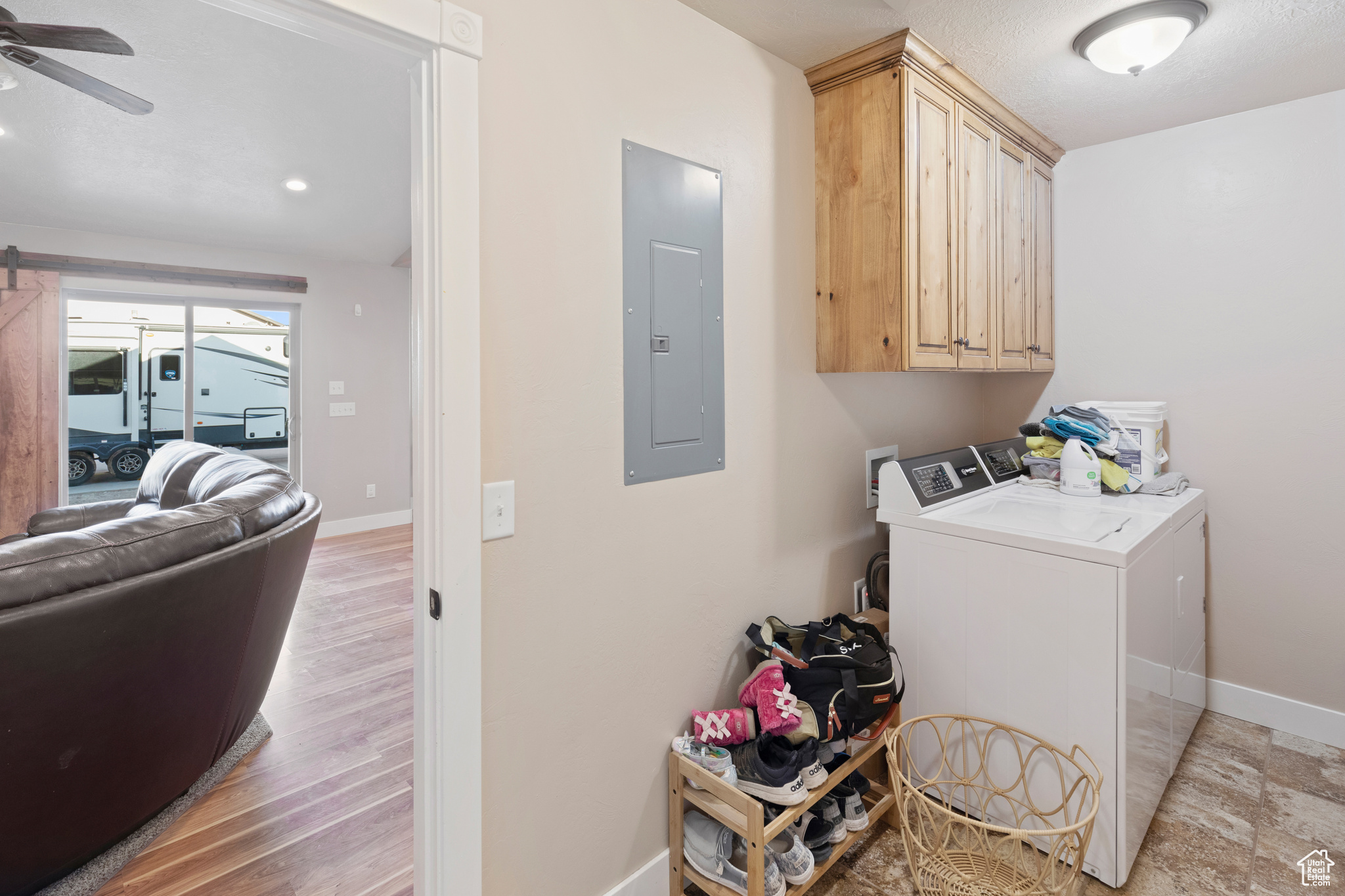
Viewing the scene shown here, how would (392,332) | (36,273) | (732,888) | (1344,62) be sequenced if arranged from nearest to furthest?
1. (732,888)
2. (1344,62)
3. (36,273)
4. (392,332)

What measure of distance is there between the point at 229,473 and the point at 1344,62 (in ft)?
13.6

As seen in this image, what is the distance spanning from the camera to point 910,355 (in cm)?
176

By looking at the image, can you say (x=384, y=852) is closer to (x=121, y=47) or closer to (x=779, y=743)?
(x=779, y=743)

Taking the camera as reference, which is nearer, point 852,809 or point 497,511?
point 497,511

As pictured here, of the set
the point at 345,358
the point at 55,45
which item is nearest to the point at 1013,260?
the point at 55,45

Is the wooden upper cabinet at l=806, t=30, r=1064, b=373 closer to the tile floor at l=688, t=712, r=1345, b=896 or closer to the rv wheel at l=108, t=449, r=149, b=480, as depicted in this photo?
the tile floor at l=688, t=712, r=1345, b=896

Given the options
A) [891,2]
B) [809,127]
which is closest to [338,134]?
[809,127]

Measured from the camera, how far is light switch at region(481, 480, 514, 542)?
120 centimetres

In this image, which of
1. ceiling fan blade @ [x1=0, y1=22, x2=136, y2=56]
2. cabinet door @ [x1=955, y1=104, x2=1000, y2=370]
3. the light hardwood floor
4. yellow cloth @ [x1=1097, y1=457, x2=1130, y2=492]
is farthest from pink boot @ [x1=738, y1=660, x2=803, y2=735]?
ceiling fan blade @ [x1=0, y1=22, x2=136, y2=56]

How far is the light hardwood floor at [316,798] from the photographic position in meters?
1.64

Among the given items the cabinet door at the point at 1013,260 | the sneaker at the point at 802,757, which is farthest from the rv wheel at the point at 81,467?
the cabinet door at the point at 1013,260

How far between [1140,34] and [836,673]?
5.93 feet

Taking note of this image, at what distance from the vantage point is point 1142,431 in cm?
229

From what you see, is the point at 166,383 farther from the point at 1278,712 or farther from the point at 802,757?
the point at 1278,712
